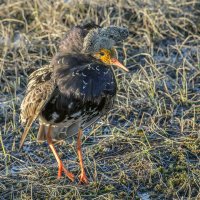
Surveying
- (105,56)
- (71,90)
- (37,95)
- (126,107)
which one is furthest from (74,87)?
(126,107)

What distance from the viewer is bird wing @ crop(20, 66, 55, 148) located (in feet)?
16.3

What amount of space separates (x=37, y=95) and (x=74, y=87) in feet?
0.89

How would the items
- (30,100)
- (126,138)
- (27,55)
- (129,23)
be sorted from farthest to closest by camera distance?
(129,23)
(27,55)
(126,138)
(30,100)

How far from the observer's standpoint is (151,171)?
17.4 feet

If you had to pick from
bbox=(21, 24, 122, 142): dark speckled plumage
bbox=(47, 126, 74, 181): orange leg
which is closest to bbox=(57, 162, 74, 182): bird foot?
bbox=(47, 126, 74, 181): orange leg

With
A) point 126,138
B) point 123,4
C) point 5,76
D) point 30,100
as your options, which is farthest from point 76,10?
point 30,100

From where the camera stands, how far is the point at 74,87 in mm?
5047

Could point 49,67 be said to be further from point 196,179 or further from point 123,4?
point 123,4

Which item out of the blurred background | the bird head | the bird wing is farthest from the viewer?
the bird head

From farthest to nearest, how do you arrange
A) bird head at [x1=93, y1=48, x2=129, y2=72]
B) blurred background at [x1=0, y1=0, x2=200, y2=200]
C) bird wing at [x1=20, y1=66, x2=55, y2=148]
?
bird head at [x1=93, y1=48, x2=129, y2=72], blurred background at [x1=0, y1=0, x2=200, y2=200], bird wing at [x1=20, y1=66, x2=55, y2=148]

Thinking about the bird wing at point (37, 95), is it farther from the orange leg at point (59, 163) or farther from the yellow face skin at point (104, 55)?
the yellow face skin at point (104, 55)

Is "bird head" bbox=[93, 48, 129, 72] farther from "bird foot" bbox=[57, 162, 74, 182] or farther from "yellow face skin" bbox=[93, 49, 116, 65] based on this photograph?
"bird foot" bbox=[57, 162, 74, 182]

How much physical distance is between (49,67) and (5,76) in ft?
5.95

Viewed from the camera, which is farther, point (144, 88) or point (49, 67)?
point (144, 88)
